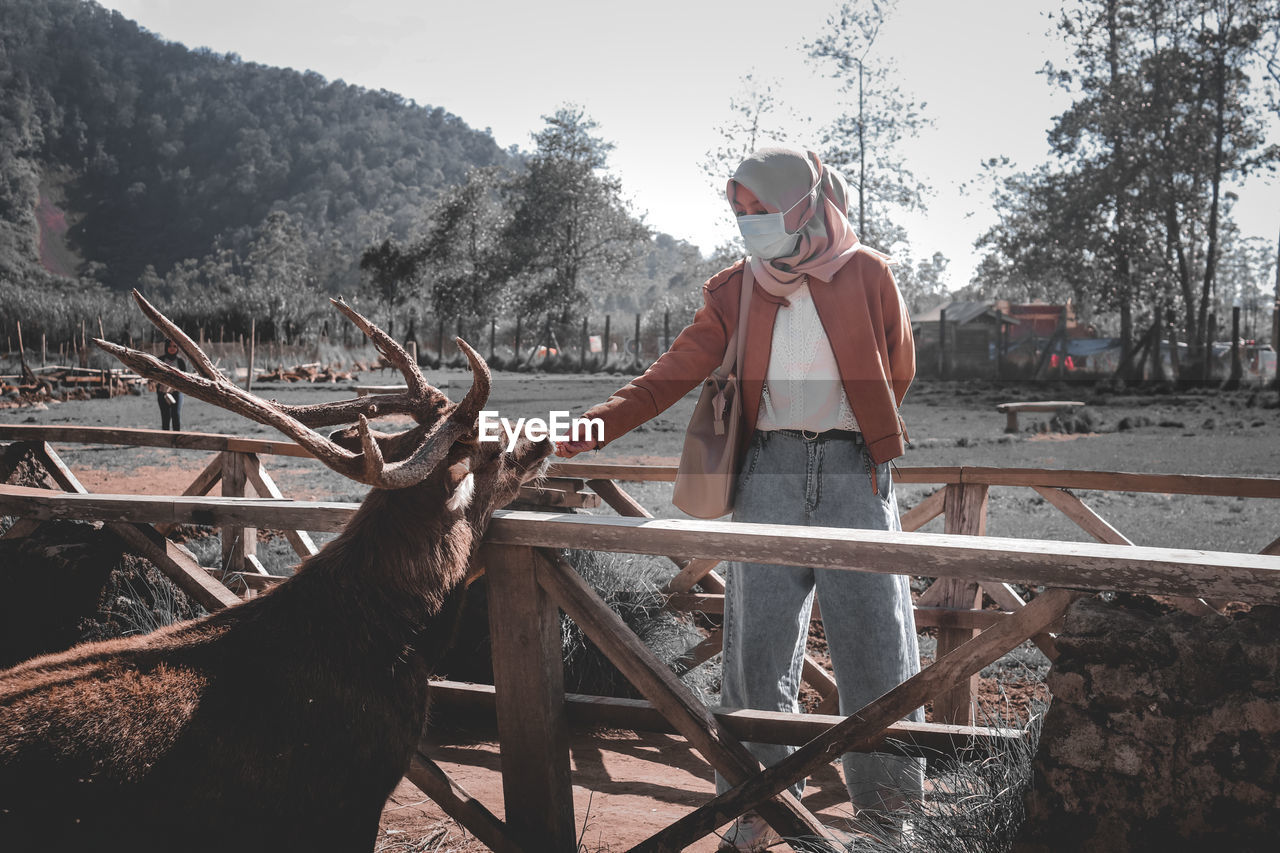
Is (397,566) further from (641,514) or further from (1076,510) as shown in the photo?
(1076,510)

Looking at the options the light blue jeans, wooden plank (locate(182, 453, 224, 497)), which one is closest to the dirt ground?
the light blue jeans

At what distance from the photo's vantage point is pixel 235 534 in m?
4.96

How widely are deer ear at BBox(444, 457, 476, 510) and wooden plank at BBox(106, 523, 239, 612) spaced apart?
4.06ft

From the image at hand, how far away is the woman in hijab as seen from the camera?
2451mm

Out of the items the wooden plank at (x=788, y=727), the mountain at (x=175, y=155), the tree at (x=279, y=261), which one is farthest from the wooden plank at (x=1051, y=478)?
the mountain at (x=175, y=155)

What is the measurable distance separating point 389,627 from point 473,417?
55 centimetres

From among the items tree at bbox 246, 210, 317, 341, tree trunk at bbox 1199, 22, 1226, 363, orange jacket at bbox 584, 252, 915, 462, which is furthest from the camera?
tree at bbox 246, 210, 317, 341

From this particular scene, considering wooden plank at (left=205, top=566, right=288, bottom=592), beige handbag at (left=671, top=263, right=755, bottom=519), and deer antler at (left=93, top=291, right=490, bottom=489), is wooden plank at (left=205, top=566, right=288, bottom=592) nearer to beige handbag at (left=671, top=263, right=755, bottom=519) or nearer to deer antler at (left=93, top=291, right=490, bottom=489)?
deer antler at (left=93, top=291, right=490, bottom=489)

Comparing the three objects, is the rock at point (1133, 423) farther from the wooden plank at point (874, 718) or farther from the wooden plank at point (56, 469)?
the wooden plank at point (56, 469)

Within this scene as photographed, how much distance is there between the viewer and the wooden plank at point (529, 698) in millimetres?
2299

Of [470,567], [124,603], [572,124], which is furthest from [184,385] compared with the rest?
[572,124]

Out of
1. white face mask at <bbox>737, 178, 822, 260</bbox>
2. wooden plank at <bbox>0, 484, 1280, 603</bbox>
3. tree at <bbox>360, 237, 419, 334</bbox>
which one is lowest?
wooden plank at <bbox>0, 484, 1280, 603</bbox>

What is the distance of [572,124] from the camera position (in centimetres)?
3353

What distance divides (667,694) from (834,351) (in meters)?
1.03
